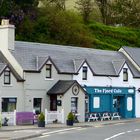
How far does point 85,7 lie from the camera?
111 metres

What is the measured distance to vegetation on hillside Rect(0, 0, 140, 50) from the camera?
81.8m

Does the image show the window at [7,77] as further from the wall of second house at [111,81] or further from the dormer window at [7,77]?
the wall of second house at [111,81]

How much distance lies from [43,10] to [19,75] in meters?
45.1

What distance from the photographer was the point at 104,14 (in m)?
116

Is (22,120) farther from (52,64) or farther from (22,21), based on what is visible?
(22,21)

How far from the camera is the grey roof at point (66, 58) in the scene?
51031 mm

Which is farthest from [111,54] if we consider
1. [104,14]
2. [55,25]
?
[104,14]

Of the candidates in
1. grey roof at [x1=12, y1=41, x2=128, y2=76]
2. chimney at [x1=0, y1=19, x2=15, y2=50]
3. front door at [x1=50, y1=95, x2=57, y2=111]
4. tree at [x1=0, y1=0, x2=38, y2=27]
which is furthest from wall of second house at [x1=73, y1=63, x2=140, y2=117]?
tree at [x1=0, y1=0, x2=38, y2=27]

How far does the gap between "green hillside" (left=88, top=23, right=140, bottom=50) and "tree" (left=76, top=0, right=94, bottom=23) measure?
510 centimetres

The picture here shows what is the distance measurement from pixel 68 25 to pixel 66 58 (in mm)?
29995

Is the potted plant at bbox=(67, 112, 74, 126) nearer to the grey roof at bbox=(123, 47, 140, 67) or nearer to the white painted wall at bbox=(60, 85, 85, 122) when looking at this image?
the white painted wall at bbox=(60, 85, 85, 122)

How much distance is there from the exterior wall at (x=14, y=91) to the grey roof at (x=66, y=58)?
1.64m

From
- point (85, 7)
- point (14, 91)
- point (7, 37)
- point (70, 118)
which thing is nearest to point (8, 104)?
point (14, 91)

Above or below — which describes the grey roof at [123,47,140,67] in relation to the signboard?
above
